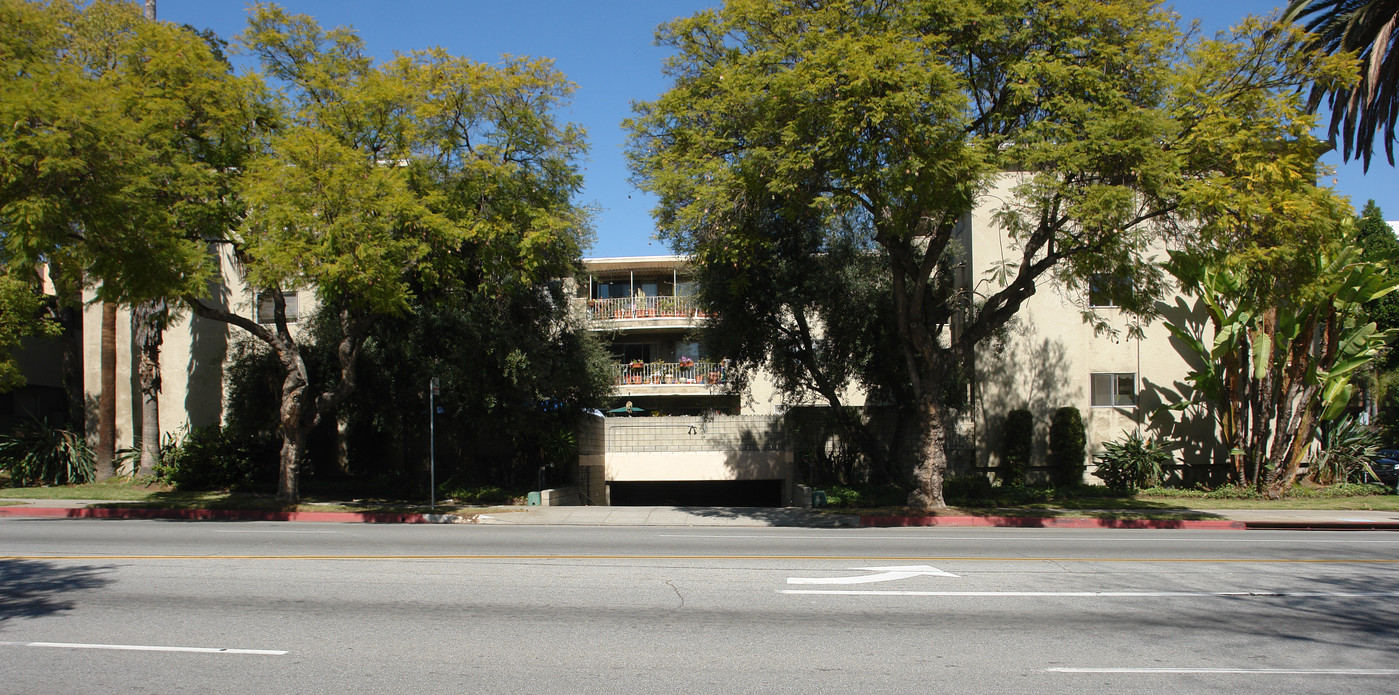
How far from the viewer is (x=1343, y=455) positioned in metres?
22.7

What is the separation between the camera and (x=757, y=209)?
1609cm

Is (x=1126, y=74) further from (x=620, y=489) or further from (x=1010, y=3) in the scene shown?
(x=620, y=489)

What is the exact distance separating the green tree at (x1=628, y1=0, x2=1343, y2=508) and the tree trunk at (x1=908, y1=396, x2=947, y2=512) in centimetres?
184

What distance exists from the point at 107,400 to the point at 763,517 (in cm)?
1877

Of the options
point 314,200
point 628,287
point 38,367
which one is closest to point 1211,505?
point 314,200

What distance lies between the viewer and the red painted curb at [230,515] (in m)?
17.5

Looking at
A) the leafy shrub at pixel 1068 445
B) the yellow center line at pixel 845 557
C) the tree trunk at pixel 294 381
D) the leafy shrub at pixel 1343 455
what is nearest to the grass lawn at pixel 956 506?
the tree trunk at pixel 294 381

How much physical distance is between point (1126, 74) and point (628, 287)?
23.0 meters

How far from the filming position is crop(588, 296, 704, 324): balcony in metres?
32.3

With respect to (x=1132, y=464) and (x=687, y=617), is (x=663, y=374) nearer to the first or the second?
(x=1132, y=464)

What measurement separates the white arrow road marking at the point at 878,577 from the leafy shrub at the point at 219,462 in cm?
1838

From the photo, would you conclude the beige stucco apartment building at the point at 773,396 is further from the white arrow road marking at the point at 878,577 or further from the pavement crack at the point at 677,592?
the pavement crack at the point at 677,592

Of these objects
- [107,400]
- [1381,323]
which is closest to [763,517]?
[107,400]

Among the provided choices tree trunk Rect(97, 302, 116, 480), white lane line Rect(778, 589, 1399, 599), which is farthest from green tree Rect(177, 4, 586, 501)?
white lane line Rect(778, 589, 1399, 599)
